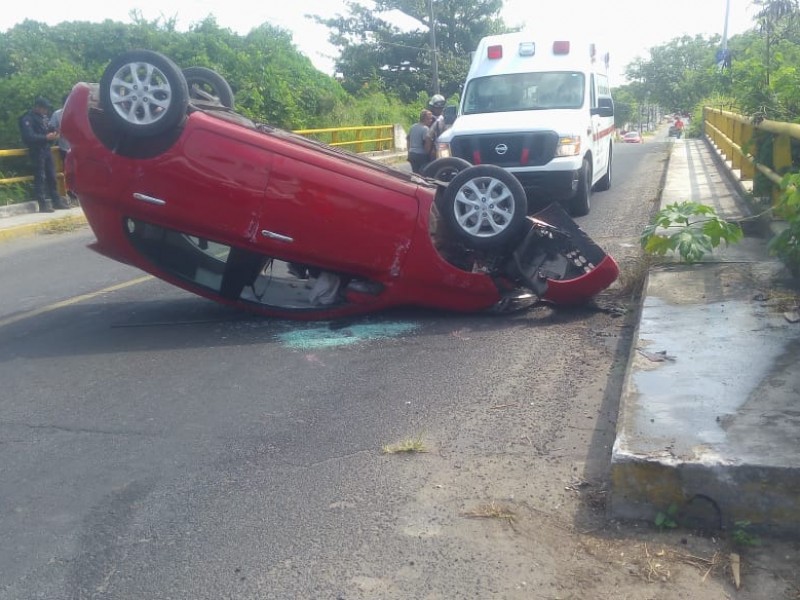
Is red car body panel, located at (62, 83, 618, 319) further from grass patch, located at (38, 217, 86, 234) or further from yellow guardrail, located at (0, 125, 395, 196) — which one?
yellow guardrail, located at (0, 125, 395, 196)

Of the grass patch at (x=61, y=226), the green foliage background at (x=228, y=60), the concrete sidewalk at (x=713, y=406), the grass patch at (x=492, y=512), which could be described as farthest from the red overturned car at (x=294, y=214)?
the green foliage background at (x=228, y=60)

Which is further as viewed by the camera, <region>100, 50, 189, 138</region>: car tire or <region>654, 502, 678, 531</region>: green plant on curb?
<region>100, 50, 189, 138</region>: car tire

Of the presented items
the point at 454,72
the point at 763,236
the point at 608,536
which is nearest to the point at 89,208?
the point at 608,536

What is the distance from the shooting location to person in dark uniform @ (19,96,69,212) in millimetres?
16234

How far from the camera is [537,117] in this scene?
13.0 m

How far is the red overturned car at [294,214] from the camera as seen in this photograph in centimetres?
688

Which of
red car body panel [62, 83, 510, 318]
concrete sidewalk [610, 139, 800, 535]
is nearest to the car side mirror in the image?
red car body panel [62, 83, 510, 318]

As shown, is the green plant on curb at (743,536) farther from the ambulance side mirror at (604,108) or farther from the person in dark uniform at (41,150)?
the person in dark uniform at (41,150)

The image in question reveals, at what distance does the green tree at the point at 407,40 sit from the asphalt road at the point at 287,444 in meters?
43.9

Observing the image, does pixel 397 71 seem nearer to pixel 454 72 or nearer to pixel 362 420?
pixel 454 72

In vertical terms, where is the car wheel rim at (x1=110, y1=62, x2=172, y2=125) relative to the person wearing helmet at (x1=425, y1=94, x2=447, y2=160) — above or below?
above

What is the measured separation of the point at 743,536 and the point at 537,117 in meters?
10.0

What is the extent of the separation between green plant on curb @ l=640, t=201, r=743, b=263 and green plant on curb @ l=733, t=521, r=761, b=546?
424cm

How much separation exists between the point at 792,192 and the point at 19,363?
5.54 metres
